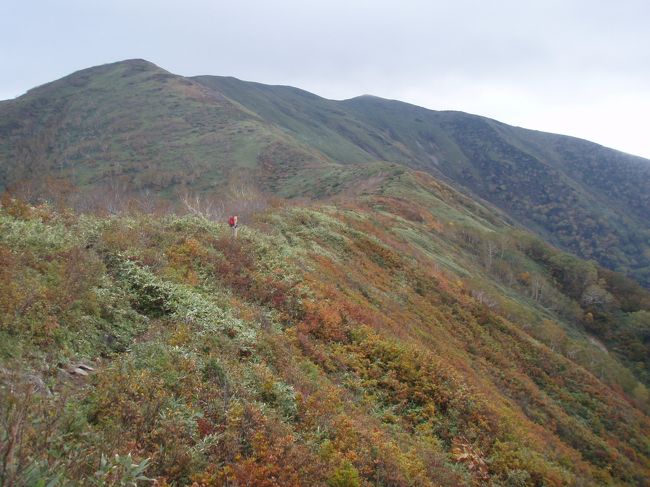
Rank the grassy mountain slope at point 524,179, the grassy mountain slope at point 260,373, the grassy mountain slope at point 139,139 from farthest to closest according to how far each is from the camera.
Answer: the grassy mountain slope at point 524,179 < the grassy mountain slope at point 139,139 < the grassy mountain slope at point 260,373

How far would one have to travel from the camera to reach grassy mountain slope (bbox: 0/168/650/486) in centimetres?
493

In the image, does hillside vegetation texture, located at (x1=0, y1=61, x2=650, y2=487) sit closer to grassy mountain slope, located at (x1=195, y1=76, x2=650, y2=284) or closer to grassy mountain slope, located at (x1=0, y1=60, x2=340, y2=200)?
grassy mountain slope, located at (x1=0, y1=60, x2=340, y2=200)

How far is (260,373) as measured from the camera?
7.21m

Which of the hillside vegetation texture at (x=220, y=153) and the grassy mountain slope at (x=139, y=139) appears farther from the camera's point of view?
the grassy mountain slope at (x=139, y=139)

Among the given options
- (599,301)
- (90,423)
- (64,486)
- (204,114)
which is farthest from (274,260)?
(204,114)

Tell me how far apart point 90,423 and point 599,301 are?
63.0 metres

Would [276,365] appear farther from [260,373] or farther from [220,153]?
[220,153]

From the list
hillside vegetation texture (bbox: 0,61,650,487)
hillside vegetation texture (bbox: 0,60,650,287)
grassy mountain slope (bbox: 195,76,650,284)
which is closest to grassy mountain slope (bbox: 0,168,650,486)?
hillside vegetation texture (bbox: 0,61,650,487)

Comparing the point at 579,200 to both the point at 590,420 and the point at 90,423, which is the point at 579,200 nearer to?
the point at 590,420

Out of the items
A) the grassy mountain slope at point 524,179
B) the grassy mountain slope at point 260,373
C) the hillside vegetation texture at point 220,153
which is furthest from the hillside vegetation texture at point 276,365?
the grassy mountain slope at point 524,179

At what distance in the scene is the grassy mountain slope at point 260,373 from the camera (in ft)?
16.2

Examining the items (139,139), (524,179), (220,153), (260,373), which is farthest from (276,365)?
(524,179)

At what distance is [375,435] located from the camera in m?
7.29

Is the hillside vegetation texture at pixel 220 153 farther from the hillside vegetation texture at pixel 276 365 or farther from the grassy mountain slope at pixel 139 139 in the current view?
the hillside vegetation texture at pixel 276 365
